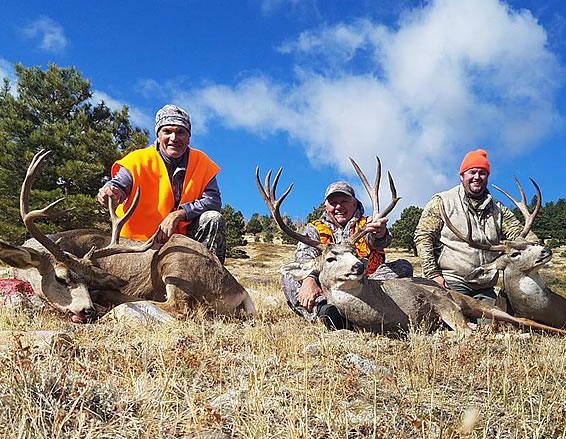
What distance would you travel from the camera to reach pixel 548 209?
61.1m

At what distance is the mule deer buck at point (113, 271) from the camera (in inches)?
191

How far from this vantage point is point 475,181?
6465mm

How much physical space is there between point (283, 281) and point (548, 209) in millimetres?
63990

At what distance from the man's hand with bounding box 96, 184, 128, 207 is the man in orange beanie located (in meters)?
3.83

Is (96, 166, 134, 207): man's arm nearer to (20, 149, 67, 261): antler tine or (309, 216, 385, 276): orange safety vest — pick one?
(20, 149, 67, 261): antler tine

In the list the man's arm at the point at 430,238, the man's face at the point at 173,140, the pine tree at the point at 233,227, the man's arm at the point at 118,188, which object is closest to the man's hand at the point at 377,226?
the man's arm at the point at 430,238

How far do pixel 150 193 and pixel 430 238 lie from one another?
3.69 metres

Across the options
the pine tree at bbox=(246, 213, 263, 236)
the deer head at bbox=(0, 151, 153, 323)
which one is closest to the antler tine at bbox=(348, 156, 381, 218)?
the deer head at bbox=(0, 151, 153, 323)

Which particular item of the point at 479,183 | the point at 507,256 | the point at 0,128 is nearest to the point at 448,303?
the point at 507,256

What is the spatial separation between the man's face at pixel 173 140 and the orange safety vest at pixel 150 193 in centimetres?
17

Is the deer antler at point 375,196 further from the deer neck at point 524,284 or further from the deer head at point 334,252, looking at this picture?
the deer neck at point 524,284

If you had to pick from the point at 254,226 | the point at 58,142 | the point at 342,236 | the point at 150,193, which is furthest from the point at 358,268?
the point at 254,226

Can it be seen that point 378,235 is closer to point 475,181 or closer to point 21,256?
point 475,181

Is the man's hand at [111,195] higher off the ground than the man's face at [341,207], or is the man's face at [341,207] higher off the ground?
the man's face at [341,207]
